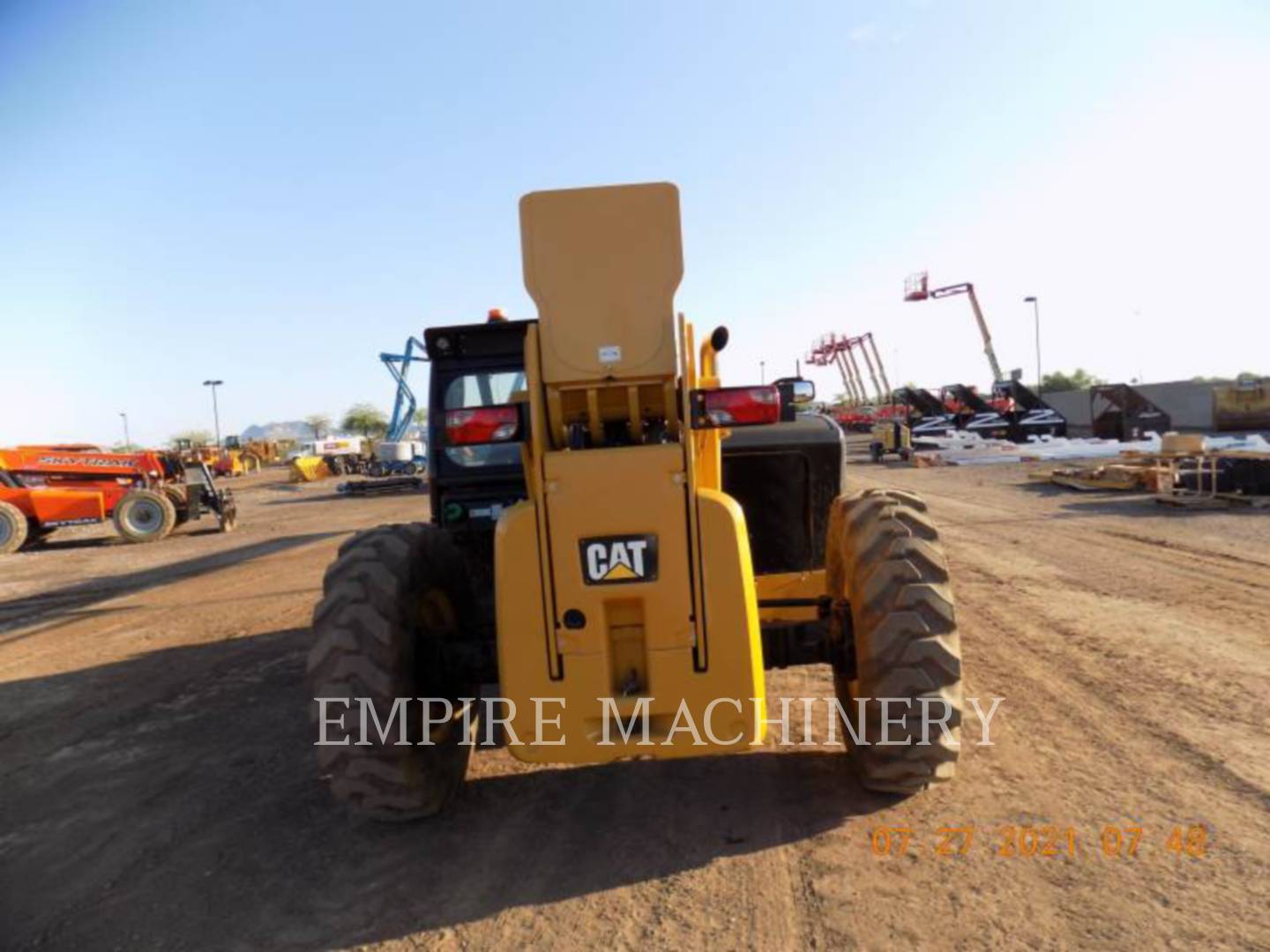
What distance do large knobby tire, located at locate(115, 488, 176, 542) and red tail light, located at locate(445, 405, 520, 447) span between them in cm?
1734

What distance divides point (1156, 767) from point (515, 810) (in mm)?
3148

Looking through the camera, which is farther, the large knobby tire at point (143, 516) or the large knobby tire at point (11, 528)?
the large knobby tire at point (143, 516)

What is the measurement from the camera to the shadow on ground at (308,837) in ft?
10.3

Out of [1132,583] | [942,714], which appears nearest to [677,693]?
[942,714]

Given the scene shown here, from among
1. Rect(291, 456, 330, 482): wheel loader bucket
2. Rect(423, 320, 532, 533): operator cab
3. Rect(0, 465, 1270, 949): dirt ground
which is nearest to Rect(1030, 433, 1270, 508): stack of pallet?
Rect(0, 465, 1270, 949): dirt ground

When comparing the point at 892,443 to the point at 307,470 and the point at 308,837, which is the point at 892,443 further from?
the point at 307,470

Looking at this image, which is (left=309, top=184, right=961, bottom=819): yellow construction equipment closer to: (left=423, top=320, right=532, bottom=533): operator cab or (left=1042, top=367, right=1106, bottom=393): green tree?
(left=423, top=320, right=532, bottom=533): operator cab

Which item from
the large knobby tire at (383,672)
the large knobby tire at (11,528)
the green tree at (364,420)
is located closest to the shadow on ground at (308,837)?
the large knobby tire at (383,672)

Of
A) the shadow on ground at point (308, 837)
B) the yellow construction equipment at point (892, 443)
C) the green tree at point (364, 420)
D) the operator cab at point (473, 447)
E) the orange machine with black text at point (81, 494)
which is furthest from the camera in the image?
the green tree at point (364, 420)

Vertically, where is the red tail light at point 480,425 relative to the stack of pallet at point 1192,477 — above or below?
above

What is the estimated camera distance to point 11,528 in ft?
54.1

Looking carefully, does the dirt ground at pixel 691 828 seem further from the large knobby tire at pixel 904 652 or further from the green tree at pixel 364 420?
the green tree at pixel 364 420

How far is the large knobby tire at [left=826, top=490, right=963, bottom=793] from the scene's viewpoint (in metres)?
3.45

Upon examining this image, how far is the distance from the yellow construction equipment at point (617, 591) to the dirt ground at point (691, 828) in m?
0.40
